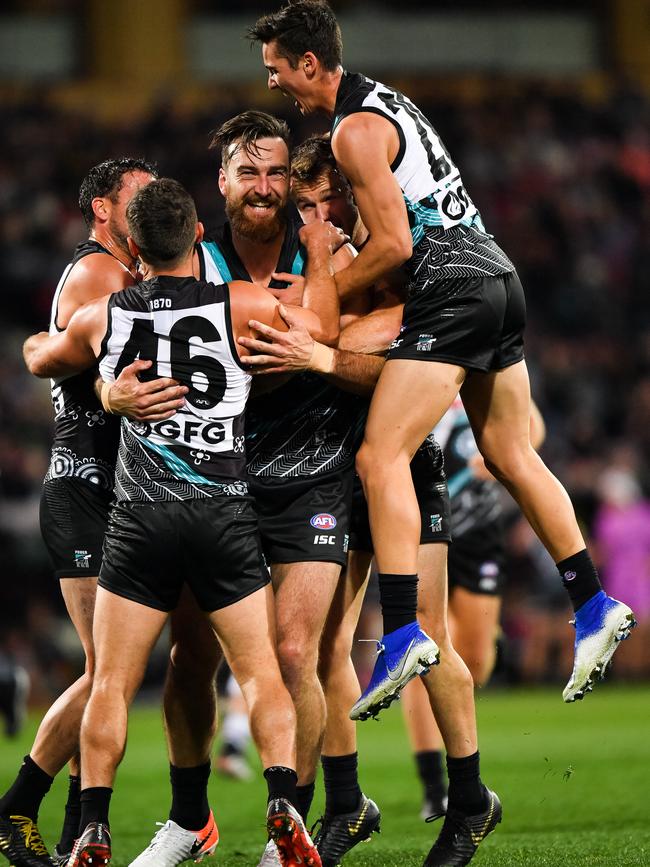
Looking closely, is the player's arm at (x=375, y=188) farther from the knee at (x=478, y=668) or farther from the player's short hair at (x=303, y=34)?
the knee at (x=478, y=668)

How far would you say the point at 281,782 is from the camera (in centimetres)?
511

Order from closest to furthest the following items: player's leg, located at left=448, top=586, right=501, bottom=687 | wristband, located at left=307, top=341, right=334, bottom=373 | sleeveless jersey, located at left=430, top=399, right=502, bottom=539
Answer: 1. wristband, located at left=307, top=341, right=334, bottom=373
2. player's leg, located at left=448, top=586, right=501, bottom=687
3. sleeveless jersey, located at left=430, top=399, right=502, bottom=539

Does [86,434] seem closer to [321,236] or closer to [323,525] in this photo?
[323,525]

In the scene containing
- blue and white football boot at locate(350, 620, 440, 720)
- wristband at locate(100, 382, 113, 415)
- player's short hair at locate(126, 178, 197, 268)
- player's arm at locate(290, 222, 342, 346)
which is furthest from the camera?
player's arm at locate(290, 222, 342, 346)

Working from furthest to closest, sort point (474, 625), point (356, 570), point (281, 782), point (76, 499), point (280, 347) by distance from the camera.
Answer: point (474, 625) < point (356, 570) < point (76, 499) < point (280, 347) < point (281, 782)

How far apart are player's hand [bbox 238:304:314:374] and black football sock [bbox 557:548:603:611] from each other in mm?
1548

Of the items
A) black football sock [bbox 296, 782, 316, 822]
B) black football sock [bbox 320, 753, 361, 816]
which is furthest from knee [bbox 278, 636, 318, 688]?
black football sock [bbox 320, 753, 361, 816]

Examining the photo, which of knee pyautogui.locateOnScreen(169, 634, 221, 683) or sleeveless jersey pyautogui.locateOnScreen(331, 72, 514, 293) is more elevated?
sleeveless jersey pyautogui.locateOnScreen(331, 72, 514, 293)

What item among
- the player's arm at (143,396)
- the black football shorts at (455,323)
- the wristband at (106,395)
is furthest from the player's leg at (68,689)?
the black football shorts at (455,323)

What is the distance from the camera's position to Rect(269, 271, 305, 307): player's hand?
5.79 meters

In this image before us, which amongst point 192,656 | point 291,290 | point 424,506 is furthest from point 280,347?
point 192,656

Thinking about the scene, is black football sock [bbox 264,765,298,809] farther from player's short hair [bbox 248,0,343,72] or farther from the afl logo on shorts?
player's short hair [bbox 248,0,343,72]

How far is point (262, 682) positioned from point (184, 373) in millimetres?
1204

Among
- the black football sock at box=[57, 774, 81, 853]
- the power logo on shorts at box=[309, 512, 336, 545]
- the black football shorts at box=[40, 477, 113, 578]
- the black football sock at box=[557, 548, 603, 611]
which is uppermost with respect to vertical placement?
the power logo on shorts at box=[309, 512, 336, 545]
